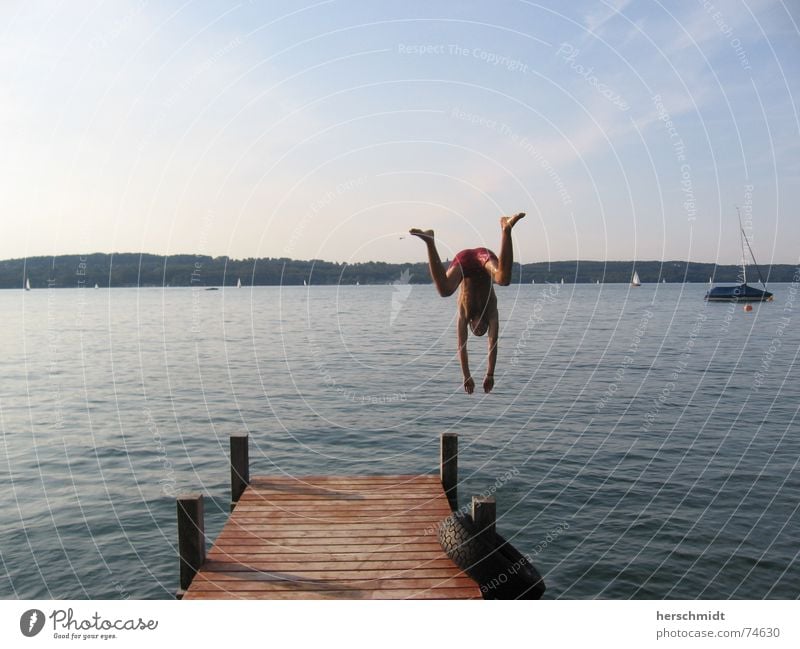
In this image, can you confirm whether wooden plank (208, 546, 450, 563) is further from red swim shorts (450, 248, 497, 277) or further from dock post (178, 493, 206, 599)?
red swim shorts (450, 248, 497, 277)

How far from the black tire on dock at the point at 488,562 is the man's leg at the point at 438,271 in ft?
34.3

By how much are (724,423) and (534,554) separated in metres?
24.4

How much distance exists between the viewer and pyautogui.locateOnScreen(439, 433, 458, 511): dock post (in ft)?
69.1

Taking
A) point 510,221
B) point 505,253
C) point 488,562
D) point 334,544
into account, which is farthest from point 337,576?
point 510,221

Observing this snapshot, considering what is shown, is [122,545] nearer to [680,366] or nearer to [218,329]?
[680,366]

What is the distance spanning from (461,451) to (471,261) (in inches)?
1170

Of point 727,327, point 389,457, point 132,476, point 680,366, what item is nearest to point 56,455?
point 132,476

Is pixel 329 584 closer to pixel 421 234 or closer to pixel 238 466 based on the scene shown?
pixel 238 466

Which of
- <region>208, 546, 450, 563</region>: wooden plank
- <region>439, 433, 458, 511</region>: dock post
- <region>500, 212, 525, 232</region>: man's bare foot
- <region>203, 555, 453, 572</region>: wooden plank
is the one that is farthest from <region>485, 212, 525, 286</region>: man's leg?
<region>439, 433, 458, 511</region>: dock post

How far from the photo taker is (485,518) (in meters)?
15.3

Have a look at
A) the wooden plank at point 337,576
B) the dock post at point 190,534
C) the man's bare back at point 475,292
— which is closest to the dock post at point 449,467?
the wooden plank at point 337,576

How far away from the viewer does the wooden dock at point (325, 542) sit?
14.2 m

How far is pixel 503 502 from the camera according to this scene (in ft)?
88.3
